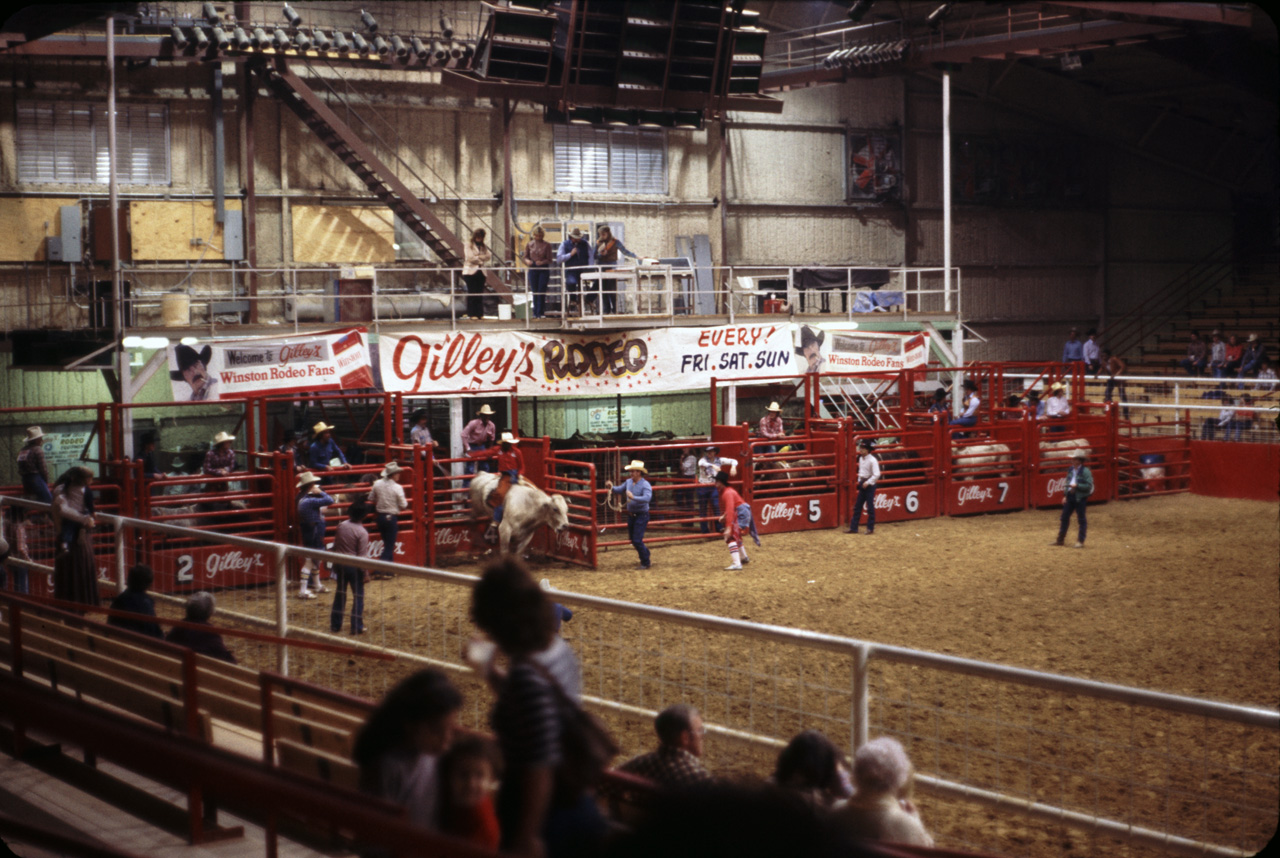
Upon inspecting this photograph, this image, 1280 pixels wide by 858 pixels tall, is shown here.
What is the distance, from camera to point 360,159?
87.1ft

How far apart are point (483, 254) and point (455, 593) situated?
35.8ft

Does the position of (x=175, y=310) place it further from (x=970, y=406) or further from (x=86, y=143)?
(x=970, y=406)

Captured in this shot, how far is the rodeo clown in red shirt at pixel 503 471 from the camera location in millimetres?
16219

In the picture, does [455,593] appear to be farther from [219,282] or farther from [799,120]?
[799,120]

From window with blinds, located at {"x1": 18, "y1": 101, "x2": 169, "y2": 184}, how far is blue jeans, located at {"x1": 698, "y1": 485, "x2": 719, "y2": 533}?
15122 millimetres

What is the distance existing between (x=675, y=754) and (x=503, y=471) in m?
12.3

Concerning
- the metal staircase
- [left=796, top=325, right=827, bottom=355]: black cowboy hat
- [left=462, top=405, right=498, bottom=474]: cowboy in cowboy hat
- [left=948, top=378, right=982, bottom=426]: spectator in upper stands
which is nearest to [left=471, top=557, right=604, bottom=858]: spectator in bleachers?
[left=462, top=405, right=498, bottom=474]: cowboy in cowboy hat

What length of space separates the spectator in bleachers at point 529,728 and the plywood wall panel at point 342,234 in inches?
995

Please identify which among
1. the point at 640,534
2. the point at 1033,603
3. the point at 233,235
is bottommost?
the point at 1033,603

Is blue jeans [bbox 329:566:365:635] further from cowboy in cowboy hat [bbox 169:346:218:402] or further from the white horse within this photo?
cowboy in cowboy hat [bbox 169:346:218:402]

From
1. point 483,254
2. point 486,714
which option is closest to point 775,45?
point 483,254

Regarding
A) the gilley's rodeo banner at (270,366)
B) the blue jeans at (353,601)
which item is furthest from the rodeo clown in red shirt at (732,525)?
the gilley's rodeo banner at (270,366)

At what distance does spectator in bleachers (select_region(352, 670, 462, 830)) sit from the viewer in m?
3.77

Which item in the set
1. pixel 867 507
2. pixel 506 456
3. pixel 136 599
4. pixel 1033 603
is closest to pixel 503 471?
pixel 506 456
